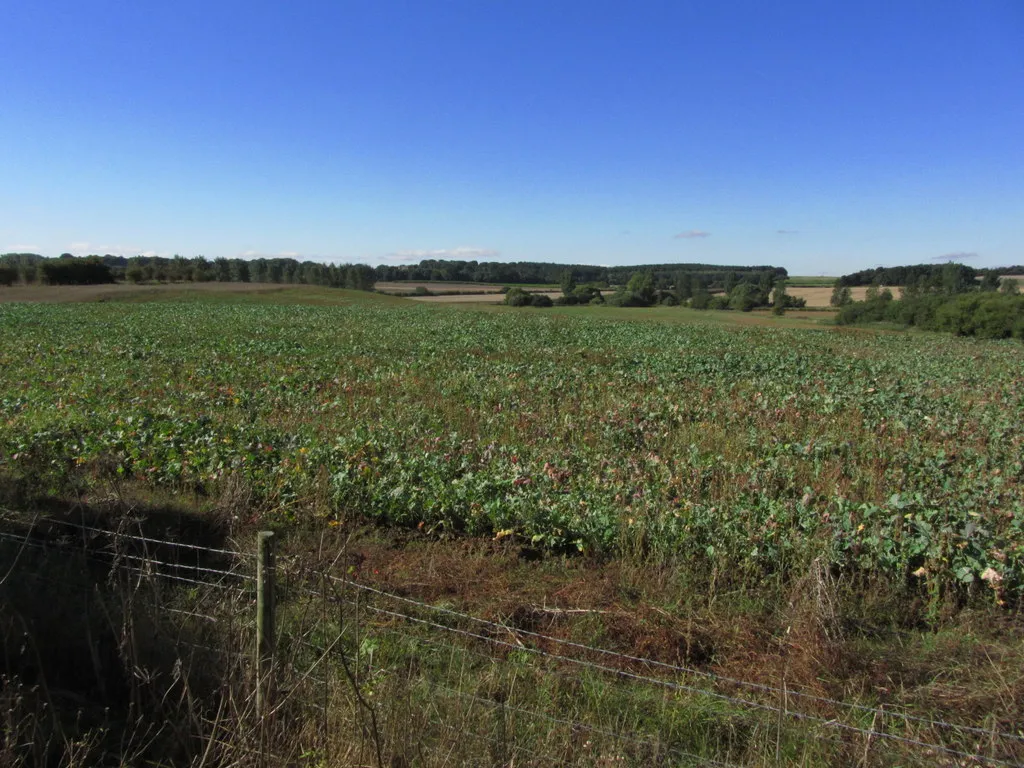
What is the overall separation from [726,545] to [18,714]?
499 centimetres

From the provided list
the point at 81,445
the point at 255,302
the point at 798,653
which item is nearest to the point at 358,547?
the point at 798,653

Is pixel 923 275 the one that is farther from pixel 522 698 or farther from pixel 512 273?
pixel 522 698

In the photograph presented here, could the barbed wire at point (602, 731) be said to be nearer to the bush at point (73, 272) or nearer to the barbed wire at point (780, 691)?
the barbed wire at point (780, 691)

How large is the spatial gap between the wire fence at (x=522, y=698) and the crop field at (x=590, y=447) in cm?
166

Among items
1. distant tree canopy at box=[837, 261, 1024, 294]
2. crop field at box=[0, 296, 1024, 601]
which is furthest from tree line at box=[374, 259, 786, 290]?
crop field at box=[0, 296, 1024, 601]

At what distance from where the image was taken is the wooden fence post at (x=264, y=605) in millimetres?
3018

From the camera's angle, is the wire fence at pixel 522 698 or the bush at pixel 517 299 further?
the bush at pixel 517 299

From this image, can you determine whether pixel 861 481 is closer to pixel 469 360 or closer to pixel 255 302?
pixel 469 360

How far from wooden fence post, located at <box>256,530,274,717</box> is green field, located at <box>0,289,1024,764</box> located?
2232mm

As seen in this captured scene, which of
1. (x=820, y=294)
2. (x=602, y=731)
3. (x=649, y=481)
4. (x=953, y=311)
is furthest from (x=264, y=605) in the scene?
(x=820, y=294)

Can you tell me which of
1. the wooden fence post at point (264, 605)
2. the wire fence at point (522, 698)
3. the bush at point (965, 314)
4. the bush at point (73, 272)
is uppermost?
the bush at point (73, 272)

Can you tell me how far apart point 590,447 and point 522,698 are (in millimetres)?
6095

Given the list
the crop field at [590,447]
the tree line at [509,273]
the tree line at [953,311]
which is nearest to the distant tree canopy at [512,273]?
the tree line at [509,273]

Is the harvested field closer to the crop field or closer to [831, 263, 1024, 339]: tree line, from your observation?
[831, 263, 1024, 339]: tree line
